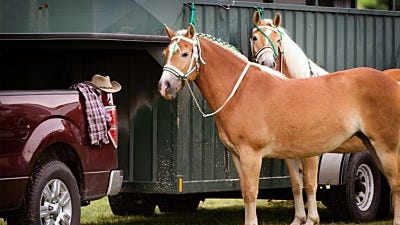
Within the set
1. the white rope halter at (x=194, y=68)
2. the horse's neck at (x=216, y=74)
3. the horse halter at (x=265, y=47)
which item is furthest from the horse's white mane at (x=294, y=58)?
the horse's neck at (x=216, y=74)

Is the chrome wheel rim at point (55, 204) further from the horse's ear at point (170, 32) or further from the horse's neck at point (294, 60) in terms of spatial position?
the horse's neck at point (294, 60)

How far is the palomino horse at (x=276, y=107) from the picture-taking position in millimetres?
10438

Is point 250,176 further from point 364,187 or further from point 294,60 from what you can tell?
point 364,187

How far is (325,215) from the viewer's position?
543 inches

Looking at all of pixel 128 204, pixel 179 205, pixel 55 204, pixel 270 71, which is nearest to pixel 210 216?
pixel 179 205

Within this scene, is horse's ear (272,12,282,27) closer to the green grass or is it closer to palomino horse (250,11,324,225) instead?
palomino horse (250,11,324,225)

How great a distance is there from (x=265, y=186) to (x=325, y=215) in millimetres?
1907

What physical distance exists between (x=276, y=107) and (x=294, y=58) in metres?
1.29

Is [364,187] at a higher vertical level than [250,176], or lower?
lower

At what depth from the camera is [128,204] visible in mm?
13180

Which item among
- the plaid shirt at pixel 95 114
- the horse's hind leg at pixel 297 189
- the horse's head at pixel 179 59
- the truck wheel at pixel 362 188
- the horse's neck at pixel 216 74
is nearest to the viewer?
the plaid shirt at pixel 95 114

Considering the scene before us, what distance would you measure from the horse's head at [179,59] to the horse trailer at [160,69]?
0.38 metres

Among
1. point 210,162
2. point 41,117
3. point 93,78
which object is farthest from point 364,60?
point 41,117

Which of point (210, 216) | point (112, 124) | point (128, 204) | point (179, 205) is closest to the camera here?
point (112, 124)
